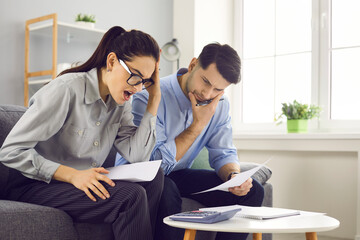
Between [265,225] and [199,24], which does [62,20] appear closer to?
[199,24]

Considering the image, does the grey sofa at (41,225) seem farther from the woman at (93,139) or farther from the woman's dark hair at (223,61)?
the woman's dark hair at (223,61)

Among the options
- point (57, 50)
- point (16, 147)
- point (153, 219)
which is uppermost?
point (57, 50)

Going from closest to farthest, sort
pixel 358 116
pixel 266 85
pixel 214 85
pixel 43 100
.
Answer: pixel 43 100 < pixel 214 85 < pixel 358 116 < pixel 266 85

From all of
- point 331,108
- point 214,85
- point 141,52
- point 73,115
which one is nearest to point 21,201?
point 73,115

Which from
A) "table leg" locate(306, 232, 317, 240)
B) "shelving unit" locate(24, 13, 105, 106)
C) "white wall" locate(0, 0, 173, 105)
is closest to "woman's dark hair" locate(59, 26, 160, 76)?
"table leg" locate(306, 232, 317, 240)

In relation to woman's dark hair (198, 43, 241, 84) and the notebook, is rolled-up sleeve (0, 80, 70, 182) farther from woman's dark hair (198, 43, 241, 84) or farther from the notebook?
woman's dark hair (198, 43, 241, 84)

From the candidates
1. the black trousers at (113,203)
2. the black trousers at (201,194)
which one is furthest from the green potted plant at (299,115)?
the black trousers at (113,203)

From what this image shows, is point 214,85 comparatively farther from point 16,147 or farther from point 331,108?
point 331,108

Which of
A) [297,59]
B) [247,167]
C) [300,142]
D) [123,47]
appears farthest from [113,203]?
[297,59]

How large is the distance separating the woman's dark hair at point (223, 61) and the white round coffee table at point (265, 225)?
0.64 metres

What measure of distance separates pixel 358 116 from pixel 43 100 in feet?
7.97

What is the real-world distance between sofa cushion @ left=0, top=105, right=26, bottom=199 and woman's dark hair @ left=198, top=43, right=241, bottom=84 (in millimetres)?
780

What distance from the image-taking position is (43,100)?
1529 millimetres

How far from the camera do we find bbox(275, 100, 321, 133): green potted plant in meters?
3.25
